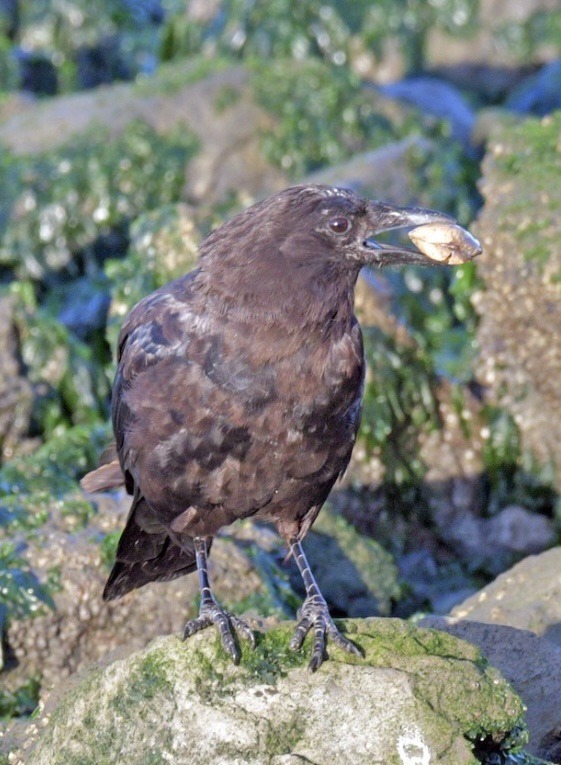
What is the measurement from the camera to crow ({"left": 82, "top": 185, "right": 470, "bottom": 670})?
496 centimetres

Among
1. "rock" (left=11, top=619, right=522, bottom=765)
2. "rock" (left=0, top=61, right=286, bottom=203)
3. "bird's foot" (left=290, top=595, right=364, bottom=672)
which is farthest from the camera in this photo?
"rock" (left=0, top=61, right=286, bottom=203)

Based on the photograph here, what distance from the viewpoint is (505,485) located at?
9.66 m

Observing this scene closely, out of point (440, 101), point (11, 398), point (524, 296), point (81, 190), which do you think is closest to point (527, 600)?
point (524, 296)

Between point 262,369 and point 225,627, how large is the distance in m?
0.92

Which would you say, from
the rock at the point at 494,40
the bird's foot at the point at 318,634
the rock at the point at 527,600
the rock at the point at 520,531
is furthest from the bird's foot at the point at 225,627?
the rock at the point at 494,40

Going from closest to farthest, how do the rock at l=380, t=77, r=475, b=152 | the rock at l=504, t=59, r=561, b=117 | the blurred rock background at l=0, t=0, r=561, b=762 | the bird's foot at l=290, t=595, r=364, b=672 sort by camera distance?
the bird's foot at l=290, t=595, r=364, b=672
the blurred rock background at l=0, t=0, r=561, b=762
the rock at l=380, t=77, r=475, b=152
the rock at l=504, t=59, r=561, b=117

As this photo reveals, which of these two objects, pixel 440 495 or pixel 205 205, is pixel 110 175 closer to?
pixel 205 205

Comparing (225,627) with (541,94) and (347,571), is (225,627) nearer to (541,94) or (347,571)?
(347,571)

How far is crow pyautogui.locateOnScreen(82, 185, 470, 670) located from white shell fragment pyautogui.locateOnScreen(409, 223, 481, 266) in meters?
0.03

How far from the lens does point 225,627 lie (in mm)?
4598

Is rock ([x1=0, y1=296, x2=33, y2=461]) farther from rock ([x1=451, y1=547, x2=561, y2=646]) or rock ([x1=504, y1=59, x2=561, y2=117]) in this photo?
rock ([x1=504, y1=59, x2=561, y2=117])

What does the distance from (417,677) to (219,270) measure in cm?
166

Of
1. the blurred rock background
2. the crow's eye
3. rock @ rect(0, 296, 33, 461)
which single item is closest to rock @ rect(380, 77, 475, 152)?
the blurred rock background

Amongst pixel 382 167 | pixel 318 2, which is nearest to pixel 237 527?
pixel 382 167
